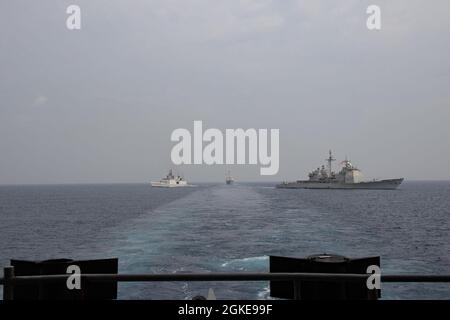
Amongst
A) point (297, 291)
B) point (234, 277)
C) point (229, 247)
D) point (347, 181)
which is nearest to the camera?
point (234, 277)

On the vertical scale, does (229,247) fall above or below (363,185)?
above

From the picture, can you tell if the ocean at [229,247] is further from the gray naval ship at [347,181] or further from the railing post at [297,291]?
the gray naval ship at [347,181]

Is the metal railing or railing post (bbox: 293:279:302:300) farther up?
the metal railing

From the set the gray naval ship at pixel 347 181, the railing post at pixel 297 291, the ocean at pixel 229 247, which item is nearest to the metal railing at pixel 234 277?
the railing post at pixel 297 291

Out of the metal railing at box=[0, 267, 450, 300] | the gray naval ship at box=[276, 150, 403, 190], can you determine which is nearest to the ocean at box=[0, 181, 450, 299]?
the metal railing at box=[0, 267, 450, 300]

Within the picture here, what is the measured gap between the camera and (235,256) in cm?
2752

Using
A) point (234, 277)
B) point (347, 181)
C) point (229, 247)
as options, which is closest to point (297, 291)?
point (234, 277)

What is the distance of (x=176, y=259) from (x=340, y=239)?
64.2 feet

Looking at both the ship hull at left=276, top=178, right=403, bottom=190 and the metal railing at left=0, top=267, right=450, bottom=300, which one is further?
the ship hull at left=276, top=178, right=403, bottom=190

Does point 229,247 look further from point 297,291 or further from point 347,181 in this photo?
point 347,181

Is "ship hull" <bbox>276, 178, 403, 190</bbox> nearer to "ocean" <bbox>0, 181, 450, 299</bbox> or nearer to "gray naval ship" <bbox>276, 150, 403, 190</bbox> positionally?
"gray naval ship" <bbox>276, 150, 403, 190</bbox>
